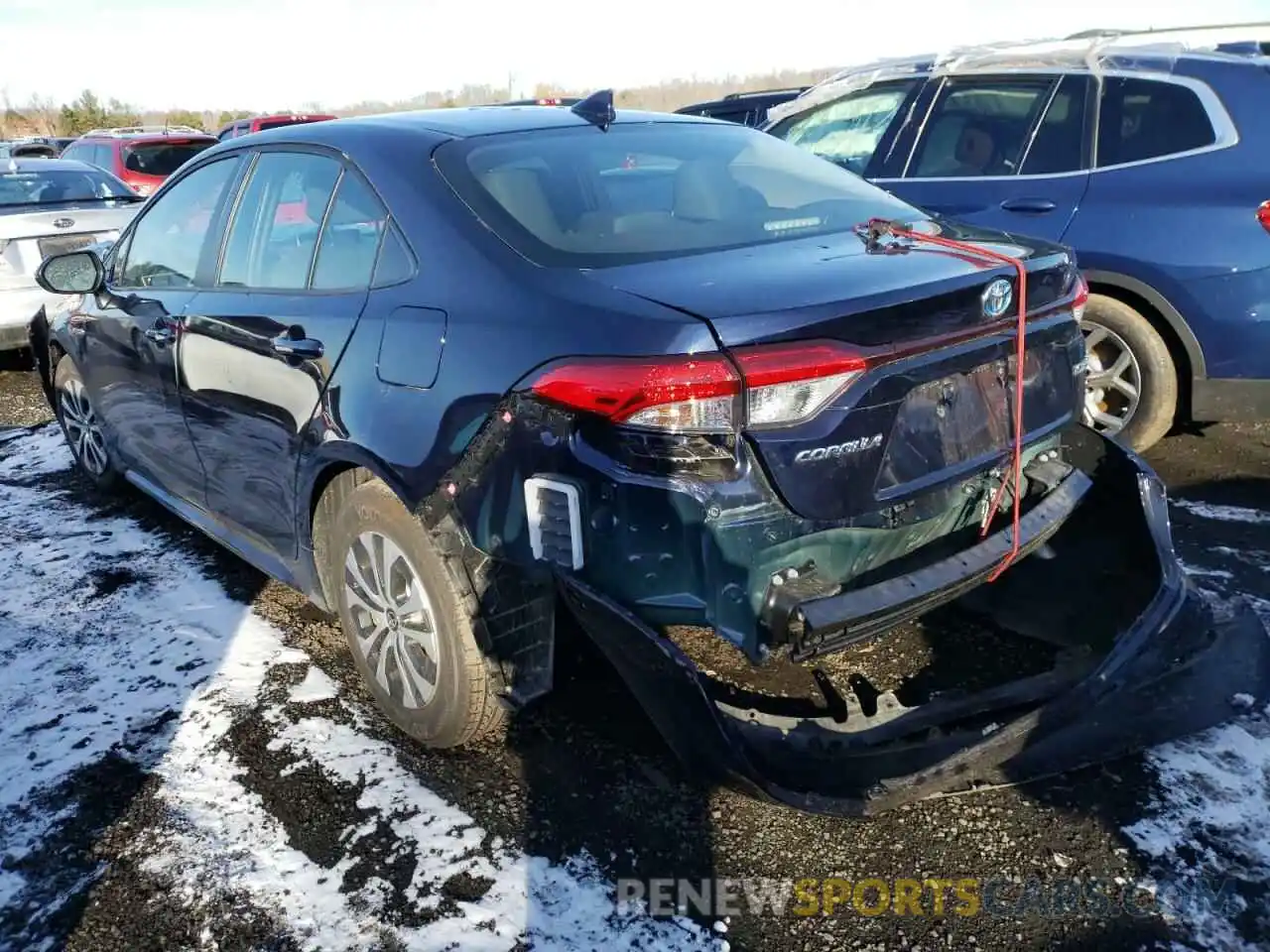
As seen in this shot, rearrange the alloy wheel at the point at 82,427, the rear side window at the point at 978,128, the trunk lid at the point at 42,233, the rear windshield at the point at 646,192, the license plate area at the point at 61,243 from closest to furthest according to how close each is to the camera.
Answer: the rear windshield at the point at 646,192, the alloy wheel at the point at 82,427, the rear side window at the point at 978,128, the trunk lid at the point at 42,233, the license plate area at the point at 61,243

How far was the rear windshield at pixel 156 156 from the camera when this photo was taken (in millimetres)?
12336

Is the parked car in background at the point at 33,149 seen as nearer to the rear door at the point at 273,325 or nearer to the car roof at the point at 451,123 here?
the rear door at the point at 273,325

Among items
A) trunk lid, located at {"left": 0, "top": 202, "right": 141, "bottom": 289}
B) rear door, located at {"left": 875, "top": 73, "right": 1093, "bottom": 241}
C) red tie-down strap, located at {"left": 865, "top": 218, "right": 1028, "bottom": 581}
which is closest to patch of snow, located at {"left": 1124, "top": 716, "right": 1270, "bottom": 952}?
red tie-down strap, located at {"left": 865, "top": 218, "right": 1028, "bottom": 581}

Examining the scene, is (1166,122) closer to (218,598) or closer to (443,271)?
(443,271)

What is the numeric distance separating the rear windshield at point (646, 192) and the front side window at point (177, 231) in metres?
1.24

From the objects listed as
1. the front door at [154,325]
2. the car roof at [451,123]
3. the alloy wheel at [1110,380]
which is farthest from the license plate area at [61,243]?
the alloy wheel at [1110,380]

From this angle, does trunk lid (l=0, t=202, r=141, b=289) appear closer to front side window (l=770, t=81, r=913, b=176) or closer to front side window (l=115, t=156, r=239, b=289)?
front side window (l=115, t=156, r=239, b=289)

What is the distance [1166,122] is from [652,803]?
12.3 ft

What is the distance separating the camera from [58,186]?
26.6 feet

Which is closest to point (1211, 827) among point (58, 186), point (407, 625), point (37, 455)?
point (407, 625)

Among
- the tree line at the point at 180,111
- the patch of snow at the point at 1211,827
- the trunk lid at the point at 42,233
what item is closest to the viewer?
the patch of snow at the point at 1211,827

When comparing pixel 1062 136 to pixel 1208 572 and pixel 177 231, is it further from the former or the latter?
pixel 177 231

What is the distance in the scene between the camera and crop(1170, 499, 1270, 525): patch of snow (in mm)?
4012

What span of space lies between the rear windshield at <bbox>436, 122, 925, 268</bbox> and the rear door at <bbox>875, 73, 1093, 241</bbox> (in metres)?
1.76
